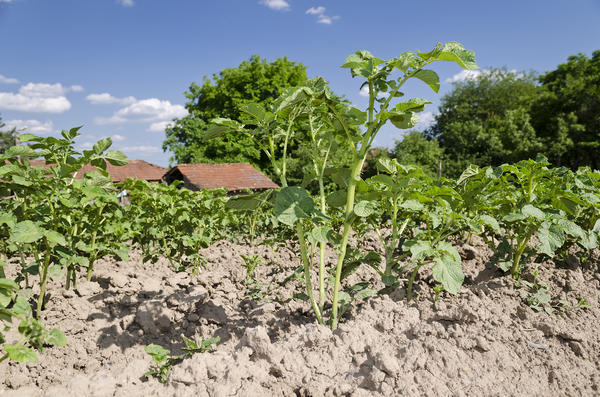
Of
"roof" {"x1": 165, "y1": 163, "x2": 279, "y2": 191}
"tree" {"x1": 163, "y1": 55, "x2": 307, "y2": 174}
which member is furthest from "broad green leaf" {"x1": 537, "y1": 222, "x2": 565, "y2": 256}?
"tree" {"x1": 163, "y1": 55, "x2": 307, "y2": 174}

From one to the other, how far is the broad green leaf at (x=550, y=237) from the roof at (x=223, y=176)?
15811 mm

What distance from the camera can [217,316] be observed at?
2859mm

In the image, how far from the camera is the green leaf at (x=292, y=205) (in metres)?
1.90

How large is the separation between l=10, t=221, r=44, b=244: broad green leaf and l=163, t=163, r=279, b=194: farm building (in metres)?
15.6

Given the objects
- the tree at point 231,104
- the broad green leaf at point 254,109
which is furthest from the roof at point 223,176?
the broad green leaf at point 254,109

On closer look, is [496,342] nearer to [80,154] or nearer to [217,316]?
[217,316]

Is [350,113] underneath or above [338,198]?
above

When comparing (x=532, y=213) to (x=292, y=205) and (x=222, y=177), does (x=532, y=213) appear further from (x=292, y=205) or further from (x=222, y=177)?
(x=222, y=177)

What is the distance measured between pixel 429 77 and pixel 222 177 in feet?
58.3

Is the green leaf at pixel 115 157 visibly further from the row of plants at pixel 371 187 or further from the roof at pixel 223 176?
the roof at pixel 223 176

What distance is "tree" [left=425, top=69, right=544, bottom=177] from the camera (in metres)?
24.6

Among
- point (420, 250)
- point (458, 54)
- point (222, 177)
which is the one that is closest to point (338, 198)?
point (420, 250)

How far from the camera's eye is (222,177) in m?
19.0

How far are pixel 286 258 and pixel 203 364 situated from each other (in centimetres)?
258
